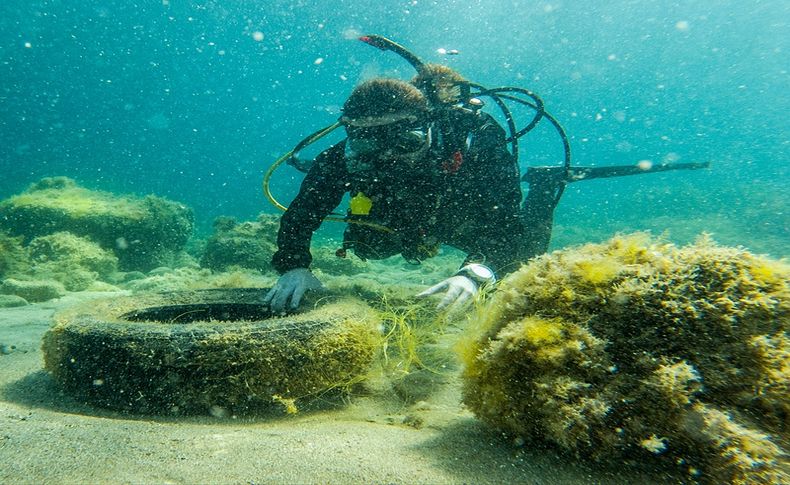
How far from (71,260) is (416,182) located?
8.45 m

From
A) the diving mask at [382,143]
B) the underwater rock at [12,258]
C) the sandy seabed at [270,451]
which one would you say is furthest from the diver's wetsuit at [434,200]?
the underwater rock at [12,258]

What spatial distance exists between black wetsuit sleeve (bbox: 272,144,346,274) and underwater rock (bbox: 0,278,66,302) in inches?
203

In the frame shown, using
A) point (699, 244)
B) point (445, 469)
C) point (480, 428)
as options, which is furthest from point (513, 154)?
point (445, 469)

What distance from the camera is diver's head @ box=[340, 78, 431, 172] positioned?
13.6 feet

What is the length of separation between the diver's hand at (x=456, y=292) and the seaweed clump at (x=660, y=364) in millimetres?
1510

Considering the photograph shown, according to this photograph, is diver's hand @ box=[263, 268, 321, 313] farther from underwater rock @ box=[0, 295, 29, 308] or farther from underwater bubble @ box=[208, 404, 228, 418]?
underwater rock @ box=[0, 295, 29, 308]

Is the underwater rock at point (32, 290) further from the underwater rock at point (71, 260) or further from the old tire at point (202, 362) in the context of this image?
the old tire at point (202, 362)

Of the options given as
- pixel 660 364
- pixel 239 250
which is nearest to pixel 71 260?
pixel 239 250

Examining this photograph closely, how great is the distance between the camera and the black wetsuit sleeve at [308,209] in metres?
4.05

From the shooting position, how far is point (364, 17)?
46.2m

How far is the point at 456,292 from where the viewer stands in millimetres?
3338

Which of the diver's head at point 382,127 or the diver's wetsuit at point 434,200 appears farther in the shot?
the diver's wetsuit at point 434,200

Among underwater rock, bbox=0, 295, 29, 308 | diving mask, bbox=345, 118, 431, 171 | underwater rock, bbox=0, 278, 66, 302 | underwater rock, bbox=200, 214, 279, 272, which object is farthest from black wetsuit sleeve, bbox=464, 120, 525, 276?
underwater rock, bbox=0, 278, 66, 302

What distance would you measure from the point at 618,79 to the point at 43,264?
101m
